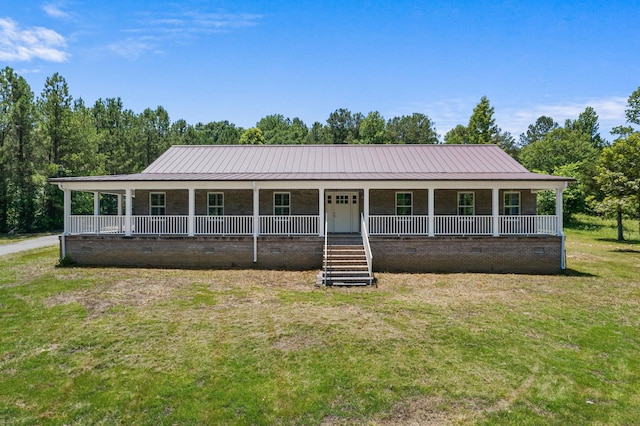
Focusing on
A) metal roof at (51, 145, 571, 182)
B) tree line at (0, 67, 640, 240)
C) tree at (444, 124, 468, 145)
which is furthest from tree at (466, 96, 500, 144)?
metal roof at (51, 145, 571, 182)

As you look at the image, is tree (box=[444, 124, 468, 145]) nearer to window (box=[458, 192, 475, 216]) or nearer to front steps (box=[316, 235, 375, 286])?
window (box=[458, 192, 475, 216])

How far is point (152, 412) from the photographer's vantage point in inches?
188

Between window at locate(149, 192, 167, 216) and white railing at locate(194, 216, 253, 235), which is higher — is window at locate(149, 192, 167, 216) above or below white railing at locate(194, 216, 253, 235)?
above

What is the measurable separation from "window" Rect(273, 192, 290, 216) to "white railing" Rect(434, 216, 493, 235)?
6.54m

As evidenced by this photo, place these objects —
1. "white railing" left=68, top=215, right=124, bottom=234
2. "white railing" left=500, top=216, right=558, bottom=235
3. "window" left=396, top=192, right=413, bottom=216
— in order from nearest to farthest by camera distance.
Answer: "white railing" left=500, top=216, right=558, bottom=235 < "white railing" left=68, top=215, right=124, bottom=234 < "window" left=396, top=192, right=413, bottom=216

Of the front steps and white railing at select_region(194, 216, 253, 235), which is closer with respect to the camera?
the front steps

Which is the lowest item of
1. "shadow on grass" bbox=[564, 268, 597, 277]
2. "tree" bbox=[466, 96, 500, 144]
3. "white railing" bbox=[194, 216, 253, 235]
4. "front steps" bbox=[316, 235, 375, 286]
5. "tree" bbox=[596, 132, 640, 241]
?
"shadow on grass" bbox=[564, 268, 597, 277]

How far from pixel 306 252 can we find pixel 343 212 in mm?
3667

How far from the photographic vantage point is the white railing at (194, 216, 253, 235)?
15.1m

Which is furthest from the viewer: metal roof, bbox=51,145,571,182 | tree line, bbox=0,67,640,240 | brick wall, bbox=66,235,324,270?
tree line, bbox=0,67,640,240

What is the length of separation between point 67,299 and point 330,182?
914 centimetres

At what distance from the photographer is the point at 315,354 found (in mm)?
6527

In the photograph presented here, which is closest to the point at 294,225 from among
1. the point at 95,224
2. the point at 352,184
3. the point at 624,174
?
the point at 352,184

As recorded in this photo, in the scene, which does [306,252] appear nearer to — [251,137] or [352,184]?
[352,184]
